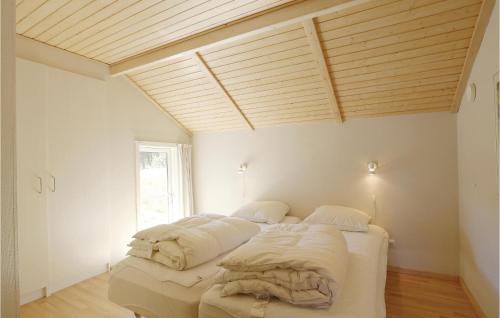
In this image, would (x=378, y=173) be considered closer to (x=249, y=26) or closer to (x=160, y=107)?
(x=249, y=26)

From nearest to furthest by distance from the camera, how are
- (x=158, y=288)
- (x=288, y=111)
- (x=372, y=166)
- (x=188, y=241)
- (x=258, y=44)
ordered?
1. (x=158, y=288)
2. (x=188, y=241)
3. (x=258, y=44)
4. (x=372, y=166)
5. (x=288, y=111)

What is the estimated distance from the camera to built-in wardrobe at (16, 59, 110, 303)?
247 centimetres

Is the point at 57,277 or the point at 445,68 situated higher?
the point at 445,68

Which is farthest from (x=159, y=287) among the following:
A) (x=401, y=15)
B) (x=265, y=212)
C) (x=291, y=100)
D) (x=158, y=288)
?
(x=401, y=15)

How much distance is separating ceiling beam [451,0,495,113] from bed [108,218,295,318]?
2630mm

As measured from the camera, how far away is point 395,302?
2.32m

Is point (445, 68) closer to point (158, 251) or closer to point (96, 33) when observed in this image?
point (158, 251)

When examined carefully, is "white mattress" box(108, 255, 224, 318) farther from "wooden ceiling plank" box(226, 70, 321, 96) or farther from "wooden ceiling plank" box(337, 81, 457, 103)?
"wooden ceiling plank" box(337, 81, 457, 103)

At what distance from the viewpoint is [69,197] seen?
9.23ft

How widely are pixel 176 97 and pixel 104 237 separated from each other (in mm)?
2042

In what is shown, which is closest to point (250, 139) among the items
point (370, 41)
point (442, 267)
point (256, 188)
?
point (256, 188)

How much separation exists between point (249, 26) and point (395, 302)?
280 centimetres

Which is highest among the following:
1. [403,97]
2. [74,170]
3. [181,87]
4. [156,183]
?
[181,87]

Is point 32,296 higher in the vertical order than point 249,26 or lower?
lower
